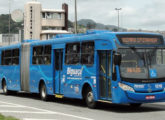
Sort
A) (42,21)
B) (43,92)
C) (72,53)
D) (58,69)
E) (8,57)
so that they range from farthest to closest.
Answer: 1. (42,21)
2. (8,57)
3. (43,92)
4. (58,69)
5. (72,53)

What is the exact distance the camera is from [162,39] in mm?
17094

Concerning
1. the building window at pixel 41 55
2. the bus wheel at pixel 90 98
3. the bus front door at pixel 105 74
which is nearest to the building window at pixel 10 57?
the building window at pixel 41 55

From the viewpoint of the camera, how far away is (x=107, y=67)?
16.6 meters

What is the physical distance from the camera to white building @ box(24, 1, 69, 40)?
303ft

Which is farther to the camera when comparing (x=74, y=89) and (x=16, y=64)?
(x=16, y=64)

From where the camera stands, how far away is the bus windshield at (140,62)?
15.9m

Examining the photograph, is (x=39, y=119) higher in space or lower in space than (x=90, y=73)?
lower

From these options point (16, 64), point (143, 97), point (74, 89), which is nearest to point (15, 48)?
point (16, 64)

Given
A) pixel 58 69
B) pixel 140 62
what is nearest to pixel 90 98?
pixel 140 62

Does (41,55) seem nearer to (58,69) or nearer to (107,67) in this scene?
(58,69)

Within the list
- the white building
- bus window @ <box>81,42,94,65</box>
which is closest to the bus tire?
bus window @ <box>81,42,94,65</box>

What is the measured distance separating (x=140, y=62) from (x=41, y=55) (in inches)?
333

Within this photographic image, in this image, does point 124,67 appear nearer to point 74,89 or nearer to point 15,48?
point 74,89

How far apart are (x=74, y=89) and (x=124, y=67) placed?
3953mm
